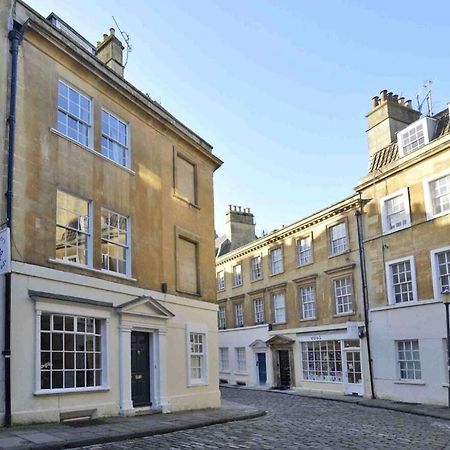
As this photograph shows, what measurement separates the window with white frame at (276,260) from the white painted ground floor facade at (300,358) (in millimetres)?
3724

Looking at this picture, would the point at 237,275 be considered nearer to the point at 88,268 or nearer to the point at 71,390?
the point at 88,268

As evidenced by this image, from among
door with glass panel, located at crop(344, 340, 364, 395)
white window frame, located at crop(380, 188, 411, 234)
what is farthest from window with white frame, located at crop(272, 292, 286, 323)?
white window frame, located at crop(380, 188, 411, 234)

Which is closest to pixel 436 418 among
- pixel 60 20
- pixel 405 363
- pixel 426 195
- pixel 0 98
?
pixel 405 363

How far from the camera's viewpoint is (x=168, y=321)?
17500 millimetres

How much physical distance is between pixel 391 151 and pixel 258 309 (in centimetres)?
1486

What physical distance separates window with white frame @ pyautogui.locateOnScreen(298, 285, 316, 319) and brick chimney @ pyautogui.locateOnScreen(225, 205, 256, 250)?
10755mm

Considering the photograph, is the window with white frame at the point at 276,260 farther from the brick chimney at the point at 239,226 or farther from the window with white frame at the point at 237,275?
the brick chimney at the point at 239,226

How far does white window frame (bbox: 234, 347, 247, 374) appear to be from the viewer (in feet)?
124

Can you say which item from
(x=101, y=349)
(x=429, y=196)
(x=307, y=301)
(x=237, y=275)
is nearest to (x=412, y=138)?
(x=429, y=196)

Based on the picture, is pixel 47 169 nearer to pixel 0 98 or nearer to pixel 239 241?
pixel 0 98

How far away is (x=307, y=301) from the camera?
3161 centimetres

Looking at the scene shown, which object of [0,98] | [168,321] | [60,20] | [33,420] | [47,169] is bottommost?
[33,420]

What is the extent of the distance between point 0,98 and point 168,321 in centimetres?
837

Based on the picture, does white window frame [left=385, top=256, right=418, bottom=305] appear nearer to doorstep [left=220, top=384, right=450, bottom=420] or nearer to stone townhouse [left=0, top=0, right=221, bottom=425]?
doorstep [left=220, top=384, right=450, bottom=420]
